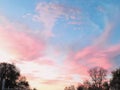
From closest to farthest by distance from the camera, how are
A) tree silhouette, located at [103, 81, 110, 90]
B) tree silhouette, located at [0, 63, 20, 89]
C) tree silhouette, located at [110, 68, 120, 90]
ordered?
tree silhouette, located at [110, 68, 120, 90], tree silhouette, located at [0, 63, 20, 89], tree silhouette, located at [103, 81, 110, 90]

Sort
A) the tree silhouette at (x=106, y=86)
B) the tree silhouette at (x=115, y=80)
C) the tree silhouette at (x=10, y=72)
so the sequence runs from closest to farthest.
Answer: the tree silhouette at (x=115, y=80) < the tree silhouette at (x=10, y=72) < the tree silhouette at (x=106, y=86)

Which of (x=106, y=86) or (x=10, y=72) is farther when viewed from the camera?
(x=106, y=86)

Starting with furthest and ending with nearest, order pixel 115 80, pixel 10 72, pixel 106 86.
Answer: pixel 106 86 → pixel 10 72 → pixel 115 80

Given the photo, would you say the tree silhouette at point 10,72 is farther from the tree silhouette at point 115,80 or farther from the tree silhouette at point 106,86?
the tree silhouette at point 115,80

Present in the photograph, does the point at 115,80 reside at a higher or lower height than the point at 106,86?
higher

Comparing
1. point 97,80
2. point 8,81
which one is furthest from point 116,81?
point 8,81

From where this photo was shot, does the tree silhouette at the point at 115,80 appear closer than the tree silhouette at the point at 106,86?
Yes

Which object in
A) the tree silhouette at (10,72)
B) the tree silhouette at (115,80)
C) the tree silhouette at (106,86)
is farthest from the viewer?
the tree silhouette at (106,86)

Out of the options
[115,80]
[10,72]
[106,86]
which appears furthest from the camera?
[106,86]

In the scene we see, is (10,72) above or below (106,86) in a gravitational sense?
above

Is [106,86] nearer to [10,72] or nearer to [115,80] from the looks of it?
[115,80]

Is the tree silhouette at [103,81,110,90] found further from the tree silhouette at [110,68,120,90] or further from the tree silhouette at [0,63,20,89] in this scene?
the tree silhouette at [0,63,20,89]

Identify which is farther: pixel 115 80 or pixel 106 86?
pixel 106 86

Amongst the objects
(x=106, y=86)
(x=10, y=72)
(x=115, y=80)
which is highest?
(x=10, y=72)
